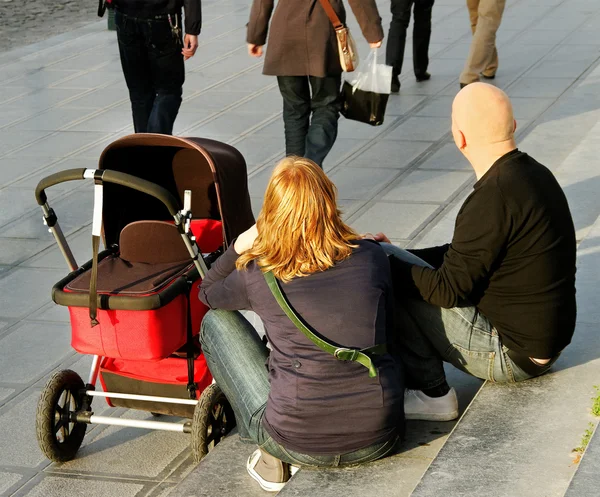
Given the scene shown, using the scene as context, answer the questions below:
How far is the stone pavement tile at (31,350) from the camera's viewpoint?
17.3 ft

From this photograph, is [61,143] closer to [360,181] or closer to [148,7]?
[148,7]

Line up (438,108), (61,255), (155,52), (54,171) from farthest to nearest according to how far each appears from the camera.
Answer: (438,108) < (54,171) < (155,52) < (61,255)

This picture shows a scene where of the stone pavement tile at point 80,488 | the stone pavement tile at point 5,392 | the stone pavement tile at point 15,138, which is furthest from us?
the stone pavement tile at point 15,138

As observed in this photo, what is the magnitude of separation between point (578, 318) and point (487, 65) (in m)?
5.87

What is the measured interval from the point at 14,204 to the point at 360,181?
2568mm

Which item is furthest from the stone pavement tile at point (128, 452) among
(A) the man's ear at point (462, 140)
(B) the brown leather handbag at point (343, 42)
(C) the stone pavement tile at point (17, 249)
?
(B) the brown leather handbag at point (343, 42)

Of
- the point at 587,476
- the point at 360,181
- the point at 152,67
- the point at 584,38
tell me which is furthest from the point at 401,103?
the point at 587,476

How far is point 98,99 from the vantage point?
34.9 ft

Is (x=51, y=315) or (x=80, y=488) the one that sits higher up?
(x=80, y=488)

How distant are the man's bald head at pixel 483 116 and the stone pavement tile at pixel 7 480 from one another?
2.33 metres

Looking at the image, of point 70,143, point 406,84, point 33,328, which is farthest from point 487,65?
point 33,328

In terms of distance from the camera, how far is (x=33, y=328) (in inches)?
227

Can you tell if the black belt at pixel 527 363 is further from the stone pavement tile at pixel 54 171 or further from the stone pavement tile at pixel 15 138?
the stone pavement tile at pixel 15 138

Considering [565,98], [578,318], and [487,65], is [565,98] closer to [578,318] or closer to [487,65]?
[487,65]
